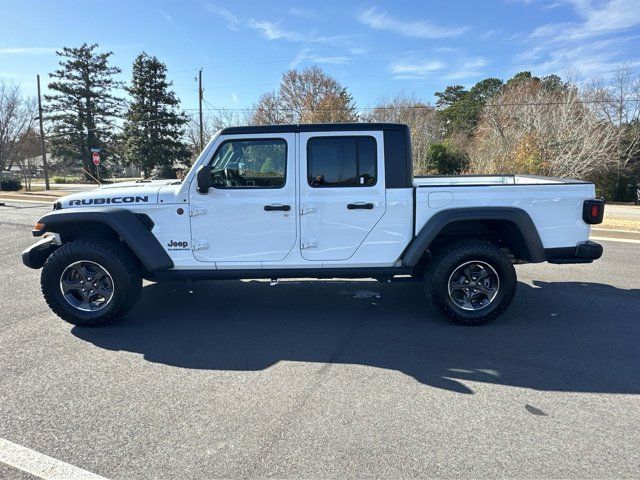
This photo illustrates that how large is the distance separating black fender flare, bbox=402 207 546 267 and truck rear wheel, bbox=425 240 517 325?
0.90 feet

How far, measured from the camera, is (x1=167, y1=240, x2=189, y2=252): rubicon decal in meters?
4.49

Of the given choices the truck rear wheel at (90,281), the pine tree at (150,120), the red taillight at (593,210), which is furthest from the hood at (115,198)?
the pine tree at (150,120)

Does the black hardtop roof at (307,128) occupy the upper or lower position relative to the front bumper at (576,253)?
upper

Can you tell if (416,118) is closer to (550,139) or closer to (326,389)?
(550,139)

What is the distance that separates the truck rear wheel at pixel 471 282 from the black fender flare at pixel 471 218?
10.8 inches

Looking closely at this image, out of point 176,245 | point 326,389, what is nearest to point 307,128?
point 176,245

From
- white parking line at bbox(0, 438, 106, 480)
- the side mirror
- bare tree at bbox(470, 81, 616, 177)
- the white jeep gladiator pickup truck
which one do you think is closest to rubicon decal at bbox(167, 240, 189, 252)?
the white jeep gladiator pickup truck

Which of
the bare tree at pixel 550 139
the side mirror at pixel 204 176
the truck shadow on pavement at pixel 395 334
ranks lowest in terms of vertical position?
the truck shadow on pavement at pixel 395 334

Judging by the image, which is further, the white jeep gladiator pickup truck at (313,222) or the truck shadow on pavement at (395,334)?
the white jeep gladiator pickup truck at (313,222)

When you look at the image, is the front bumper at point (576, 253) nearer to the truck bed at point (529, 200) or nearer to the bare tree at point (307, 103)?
the truck bed at point (529, 200)

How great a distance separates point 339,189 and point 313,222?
17.0 inches

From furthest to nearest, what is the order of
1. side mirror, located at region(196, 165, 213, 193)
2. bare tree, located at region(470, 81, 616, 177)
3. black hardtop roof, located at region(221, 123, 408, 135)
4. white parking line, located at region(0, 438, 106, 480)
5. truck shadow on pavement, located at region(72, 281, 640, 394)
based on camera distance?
1. bare tree, located at region(470, 81, 616, 177)
2. black hardtop roof, located at region(221, 123, 408, 135)
3. side mirror, located at region(196, 165, 213, 193)
4. truck shadow on pavement, located at region(72, 281, 640, 394)
5. white parking line, located at region(0, 438, 106, 480)

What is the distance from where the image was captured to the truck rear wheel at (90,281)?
4426 mm

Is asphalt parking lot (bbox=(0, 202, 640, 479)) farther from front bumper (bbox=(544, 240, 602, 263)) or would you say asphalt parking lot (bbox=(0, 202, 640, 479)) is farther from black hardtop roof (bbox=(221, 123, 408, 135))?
black hardtop roof (bbox=(221, 123, 408, 135))
